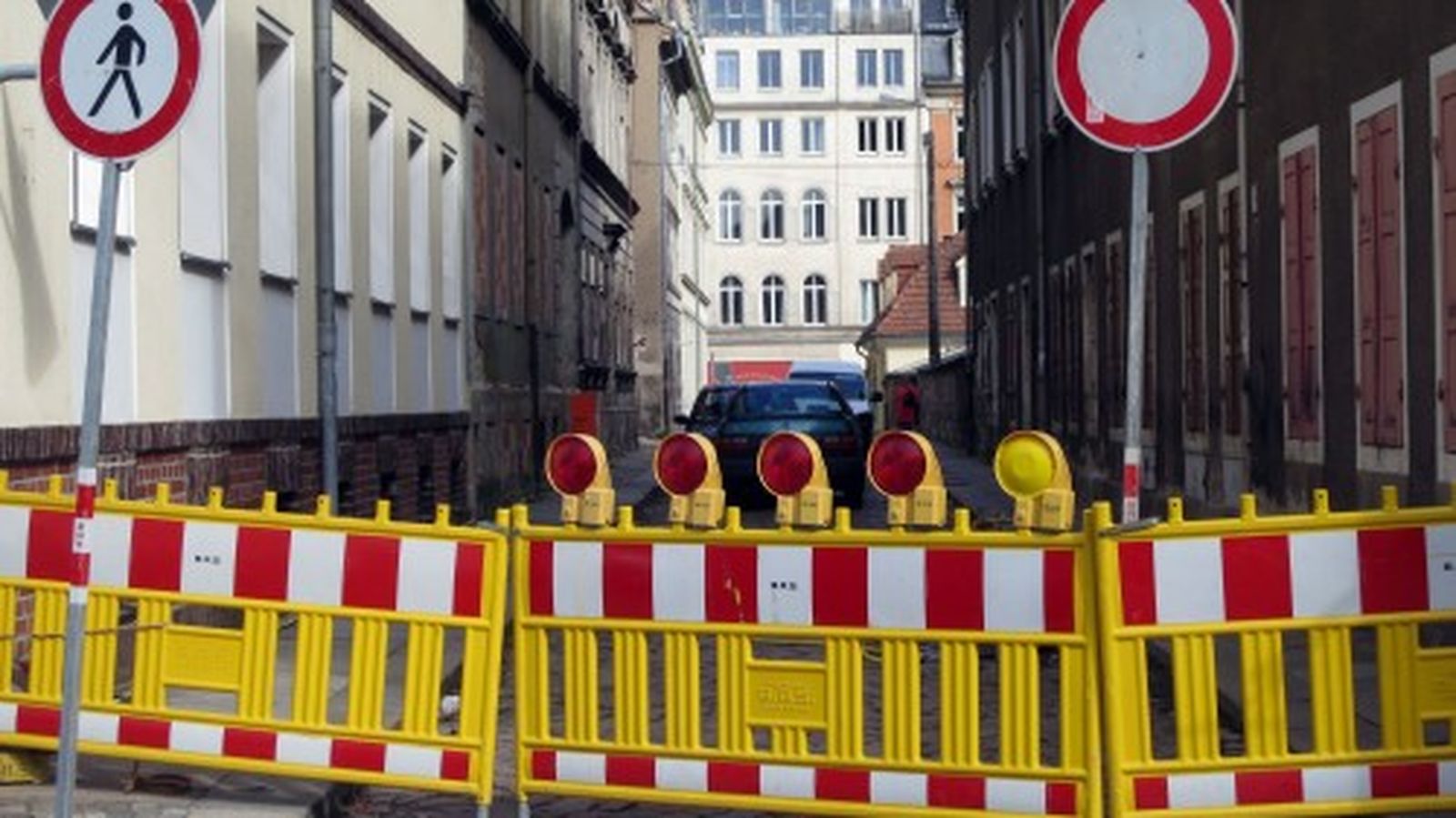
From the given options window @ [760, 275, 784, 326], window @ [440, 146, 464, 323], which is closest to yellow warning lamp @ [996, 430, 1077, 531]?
window @ [440, 146, 464, 323]

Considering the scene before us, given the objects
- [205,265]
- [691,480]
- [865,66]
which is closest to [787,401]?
[205,265]

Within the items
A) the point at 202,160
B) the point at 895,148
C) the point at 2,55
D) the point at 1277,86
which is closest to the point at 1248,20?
the point at 1277,86

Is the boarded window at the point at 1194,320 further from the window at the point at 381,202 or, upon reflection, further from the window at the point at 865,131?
the window at the point at 865,131

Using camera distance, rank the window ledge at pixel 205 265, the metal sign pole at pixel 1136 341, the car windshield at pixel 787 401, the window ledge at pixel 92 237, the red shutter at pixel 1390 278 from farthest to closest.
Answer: the car windshield at pixel 787 401
the window ledge at pixel 205 265
the red shutter at pixel 1390 278
the window ledge at pixel 92 237
the metal sign pole at pixel 1136 341

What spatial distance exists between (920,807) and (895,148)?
110 m

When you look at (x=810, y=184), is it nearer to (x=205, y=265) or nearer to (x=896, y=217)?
(x=896, y=217)

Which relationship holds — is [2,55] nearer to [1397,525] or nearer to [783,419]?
[1397,525]

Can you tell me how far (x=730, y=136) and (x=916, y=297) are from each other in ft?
113

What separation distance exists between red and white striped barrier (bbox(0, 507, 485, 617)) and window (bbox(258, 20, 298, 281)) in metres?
8.97

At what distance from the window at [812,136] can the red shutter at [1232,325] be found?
318 ft

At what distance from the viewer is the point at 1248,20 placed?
20.2 m

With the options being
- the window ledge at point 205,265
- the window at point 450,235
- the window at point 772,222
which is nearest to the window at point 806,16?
the window at point 772,222

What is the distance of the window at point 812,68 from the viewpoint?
390ft

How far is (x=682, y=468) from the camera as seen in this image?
357 inches
